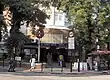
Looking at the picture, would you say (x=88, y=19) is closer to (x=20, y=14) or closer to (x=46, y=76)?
(x=20, y=14)

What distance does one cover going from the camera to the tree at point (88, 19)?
4503 centimetres

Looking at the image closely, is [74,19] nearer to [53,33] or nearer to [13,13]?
[13,13]

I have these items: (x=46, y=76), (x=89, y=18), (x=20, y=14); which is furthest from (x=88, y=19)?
(x=46, y=76)

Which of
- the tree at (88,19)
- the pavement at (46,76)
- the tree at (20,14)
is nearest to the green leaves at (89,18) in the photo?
the tree at (88,19)

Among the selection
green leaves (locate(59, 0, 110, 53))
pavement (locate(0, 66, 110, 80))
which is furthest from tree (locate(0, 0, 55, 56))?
pavement (locate(0, 66, 110, 80))

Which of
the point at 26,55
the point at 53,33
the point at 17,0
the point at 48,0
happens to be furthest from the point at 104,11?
the point at 26,55

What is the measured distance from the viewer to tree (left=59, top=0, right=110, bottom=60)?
4503 centimetres

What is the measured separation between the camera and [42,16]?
4716 cm

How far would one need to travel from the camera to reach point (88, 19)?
45219 mm

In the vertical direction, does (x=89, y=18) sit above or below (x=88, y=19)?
above

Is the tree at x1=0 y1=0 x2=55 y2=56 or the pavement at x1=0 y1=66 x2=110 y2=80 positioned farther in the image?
the tree at x1=0 y1=0 x2=55 y2=56

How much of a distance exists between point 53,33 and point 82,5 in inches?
573

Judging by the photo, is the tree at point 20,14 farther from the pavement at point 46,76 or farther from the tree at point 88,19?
the pavement at point 46,76

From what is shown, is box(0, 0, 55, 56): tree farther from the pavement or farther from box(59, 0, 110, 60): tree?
the pavement
